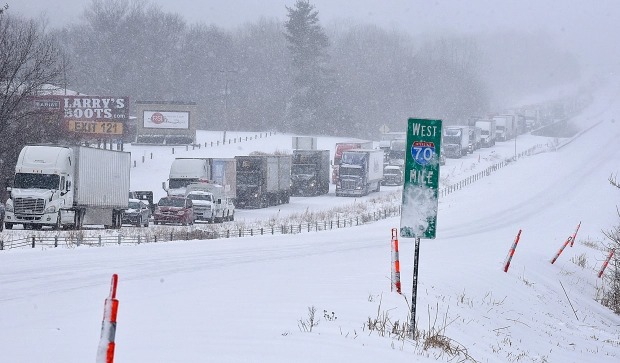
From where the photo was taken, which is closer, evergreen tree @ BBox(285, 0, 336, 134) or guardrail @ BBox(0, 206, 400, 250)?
guardrail @ BBox(0, 206, 400, 250)

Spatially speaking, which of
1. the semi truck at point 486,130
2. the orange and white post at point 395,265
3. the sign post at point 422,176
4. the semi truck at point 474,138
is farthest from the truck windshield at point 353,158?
the sign post at point 422,176

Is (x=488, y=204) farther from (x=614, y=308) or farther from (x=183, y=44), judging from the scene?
(x=183, y=44)

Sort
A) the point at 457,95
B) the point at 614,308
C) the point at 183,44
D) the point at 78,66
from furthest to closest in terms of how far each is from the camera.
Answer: the point at 457,95, the point at 183,44, the point at 78,66, the point at 614,308

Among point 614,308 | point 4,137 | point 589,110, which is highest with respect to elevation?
point 589,110

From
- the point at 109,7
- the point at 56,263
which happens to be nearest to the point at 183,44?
the point at 109,7

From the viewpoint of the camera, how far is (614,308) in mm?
23125

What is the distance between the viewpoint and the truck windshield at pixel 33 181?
33406 millimetres

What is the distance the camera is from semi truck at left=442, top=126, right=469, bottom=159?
315 ft

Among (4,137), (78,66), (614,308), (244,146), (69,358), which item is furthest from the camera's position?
(78,66)

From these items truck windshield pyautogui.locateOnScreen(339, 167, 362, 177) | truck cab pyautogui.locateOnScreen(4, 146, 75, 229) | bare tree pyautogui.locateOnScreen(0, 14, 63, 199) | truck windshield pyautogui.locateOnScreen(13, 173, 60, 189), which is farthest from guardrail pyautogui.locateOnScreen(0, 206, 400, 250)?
truck windshield pyautogui.locateOnScreen(339, 167, 362, 177)

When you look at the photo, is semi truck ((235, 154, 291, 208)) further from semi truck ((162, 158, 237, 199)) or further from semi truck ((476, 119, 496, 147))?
semi truck ((476, 119, 496, 147))

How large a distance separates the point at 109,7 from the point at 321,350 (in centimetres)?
12775

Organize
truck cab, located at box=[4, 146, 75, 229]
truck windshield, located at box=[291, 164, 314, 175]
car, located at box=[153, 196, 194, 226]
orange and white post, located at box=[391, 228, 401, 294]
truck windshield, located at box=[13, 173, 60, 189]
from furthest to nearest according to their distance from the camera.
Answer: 1. truck windshield, located at box=[291, 164, 314, 175]
2. car, located at box=[153, 196, 194, 226]
3. truck windshield, located at box=[13, 173, 60, 189]
4. truck cab, located at box=[4, 146, 75, 229]
5. orange and white post, located at box=[391, 228, 401, 294]

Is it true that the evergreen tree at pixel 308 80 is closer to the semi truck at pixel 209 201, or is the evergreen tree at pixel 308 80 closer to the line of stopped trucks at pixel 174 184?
the line of stopped trucks at pixel 174 184
